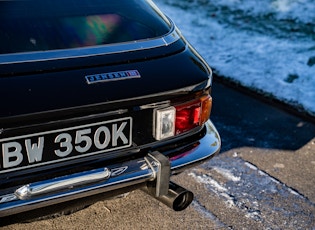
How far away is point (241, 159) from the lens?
13.5ft

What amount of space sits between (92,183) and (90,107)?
0.40m

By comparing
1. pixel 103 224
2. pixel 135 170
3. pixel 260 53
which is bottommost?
pixel 260 53

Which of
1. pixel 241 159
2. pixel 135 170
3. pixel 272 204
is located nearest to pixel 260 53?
pixel 241 159

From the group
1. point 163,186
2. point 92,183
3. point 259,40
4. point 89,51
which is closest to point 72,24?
point 89,51

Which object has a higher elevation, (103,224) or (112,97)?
(112,97)

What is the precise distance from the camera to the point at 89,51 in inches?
104

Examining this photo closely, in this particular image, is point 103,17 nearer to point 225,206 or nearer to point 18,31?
point 18,31

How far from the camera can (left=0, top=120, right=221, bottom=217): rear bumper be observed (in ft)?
7.55

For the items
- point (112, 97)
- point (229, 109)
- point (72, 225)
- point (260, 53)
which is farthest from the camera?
point (260, 53)

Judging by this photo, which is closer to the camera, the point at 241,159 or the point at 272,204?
the point at 272,204

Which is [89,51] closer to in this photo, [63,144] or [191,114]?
[63,144]

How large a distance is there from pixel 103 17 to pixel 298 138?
2427 millimetres

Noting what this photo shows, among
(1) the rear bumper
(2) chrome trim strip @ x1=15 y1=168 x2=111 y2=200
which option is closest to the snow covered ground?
(1) the rear bumper

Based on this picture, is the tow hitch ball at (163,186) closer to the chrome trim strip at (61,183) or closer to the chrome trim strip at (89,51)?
the chrome trim strip at (61,183)
